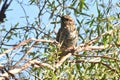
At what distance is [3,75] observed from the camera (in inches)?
116

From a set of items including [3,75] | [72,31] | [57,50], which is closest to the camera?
[3,75]

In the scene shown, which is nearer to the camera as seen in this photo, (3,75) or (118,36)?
(3,75)

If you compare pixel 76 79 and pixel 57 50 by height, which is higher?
pixel 57 50

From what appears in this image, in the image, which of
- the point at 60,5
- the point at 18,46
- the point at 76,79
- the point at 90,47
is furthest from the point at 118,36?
the point at 18,46

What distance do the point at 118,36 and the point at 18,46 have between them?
1178 millimetres

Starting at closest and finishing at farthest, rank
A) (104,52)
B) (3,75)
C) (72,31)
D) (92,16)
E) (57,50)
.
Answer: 1. (3,75)
2. (57,50)
3. (92,16)
4. (104,52)
5. (72,31)

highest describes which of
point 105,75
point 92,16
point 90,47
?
point 92,16

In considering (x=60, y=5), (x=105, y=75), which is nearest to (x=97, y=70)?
(x=105, y=75)

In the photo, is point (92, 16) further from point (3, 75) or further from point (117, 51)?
point (3, 75)

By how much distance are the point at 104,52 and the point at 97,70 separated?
275mm

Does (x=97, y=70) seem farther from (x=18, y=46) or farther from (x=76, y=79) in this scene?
(x=18, y=46)

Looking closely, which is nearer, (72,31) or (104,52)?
(104,52)

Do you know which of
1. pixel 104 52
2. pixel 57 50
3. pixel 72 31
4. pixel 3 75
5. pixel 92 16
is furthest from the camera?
pixel 72 31

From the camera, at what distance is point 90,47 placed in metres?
3.91
